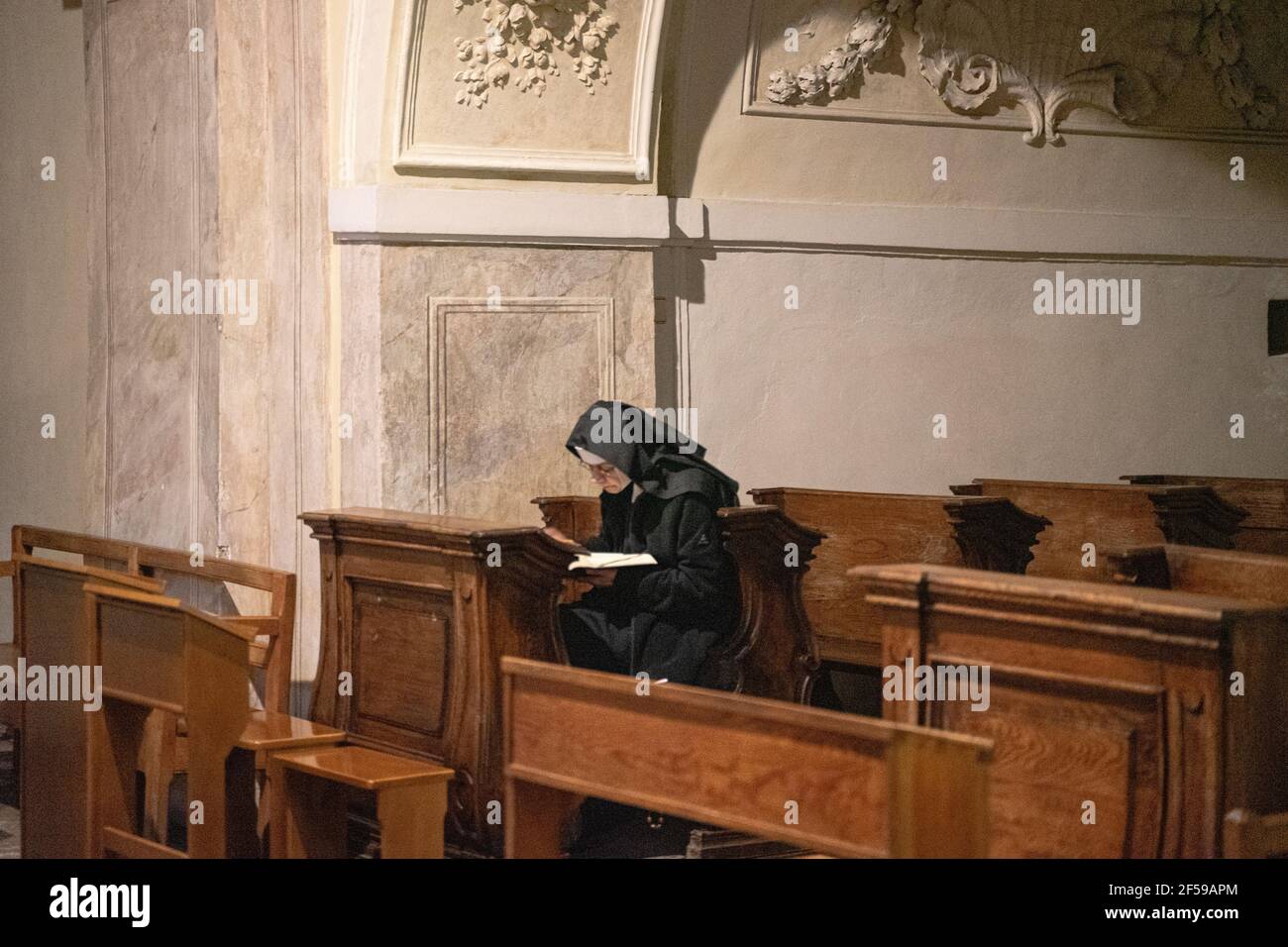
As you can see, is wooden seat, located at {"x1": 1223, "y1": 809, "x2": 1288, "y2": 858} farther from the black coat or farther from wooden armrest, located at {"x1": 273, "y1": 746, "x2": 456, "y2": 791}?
the black coat

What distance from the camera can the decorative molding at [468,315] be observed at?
6332 millimetres

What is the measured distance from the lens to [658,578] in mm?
5121

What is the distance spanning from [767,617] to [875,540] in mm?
926

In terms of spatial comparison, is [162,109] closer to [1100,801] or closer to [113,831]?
[113,831]

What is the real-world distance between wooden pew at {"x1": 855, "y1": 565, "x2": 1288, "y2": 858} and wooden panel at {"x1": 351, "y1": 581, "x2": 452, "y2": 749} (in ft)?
5.29

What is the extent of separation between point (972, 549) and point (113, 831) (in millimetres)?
2878

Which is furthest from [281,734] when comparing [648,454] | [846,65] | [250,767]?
[846,65]

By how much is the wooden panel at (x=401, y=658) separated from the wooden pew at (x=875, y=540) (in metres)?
1.39

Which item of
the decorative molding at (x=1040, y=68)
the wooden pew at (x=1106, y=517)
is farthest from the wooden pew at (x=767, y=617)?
the decorative molding at (x=1040, y=68)

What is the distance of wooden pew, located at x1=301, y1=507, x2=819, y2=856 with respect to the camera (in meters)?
4.57

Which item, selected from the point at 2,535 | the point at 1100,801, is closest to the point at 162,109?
the point at 2,535

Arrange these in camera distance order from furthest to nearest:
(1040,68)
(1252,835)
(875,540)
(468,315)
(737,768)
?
(1040,68) → (468,315) → (875,540) → (737,768) → (1252,835)

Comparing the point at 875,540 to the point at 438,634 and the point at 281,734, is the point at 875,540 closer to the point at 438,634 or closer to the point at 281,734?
A: the point at 438,634
